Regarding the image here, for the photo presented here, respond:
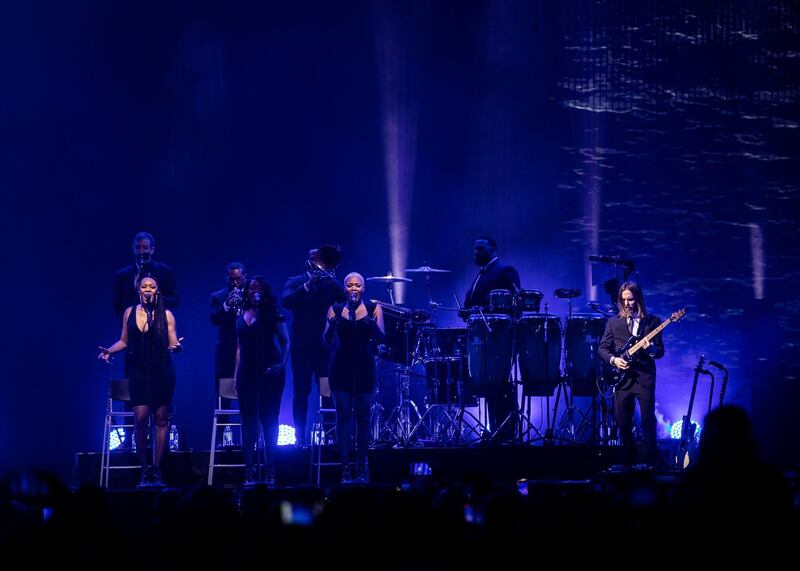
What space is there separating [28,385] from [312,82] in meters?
5.12

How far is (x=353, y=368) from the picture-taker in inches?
350

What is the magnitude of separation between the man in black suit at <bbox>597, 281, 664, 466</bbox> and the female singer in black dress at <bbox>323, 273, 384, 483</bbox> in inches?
93.5

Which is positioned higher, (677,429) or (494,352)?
(494,352)

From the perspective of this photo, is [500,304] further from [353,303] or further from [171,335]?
[171,335]

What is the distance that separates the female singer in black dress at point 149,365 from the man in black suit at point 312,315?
5.79 ft

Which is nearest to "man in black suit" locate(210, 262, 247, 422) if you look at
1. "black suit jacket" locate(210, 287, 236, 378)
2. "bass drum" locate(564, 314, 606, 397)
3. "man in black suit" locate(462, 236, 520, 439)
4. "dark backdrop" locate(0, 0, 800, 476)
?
"black suit jacket" locate(210, 287, 236, 378)

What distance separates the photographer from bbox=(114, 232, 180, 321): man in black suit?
1049 centimetres

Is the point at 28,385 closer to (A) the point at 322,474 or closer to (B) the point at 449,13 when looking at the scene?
(A) the point at 322,474

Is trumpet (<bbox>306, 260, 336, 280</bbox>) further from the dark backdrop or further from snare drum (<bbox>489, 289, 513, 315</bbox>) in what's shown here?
the dark backdrop

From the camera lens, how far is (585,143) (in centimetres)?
1318

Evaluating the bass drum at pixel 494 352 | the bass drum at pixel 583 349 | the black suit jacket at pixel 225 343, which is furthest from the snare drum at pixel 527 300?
the black suit jacket at pixel 225 343

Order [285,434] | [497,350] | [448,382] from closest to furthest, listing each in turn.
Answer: [497,350] < [448,382] < [285,434]

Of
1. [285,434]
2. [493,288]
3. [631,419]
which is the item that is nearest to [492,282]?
[493,288]

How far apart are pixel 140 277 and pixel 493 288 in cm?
367
